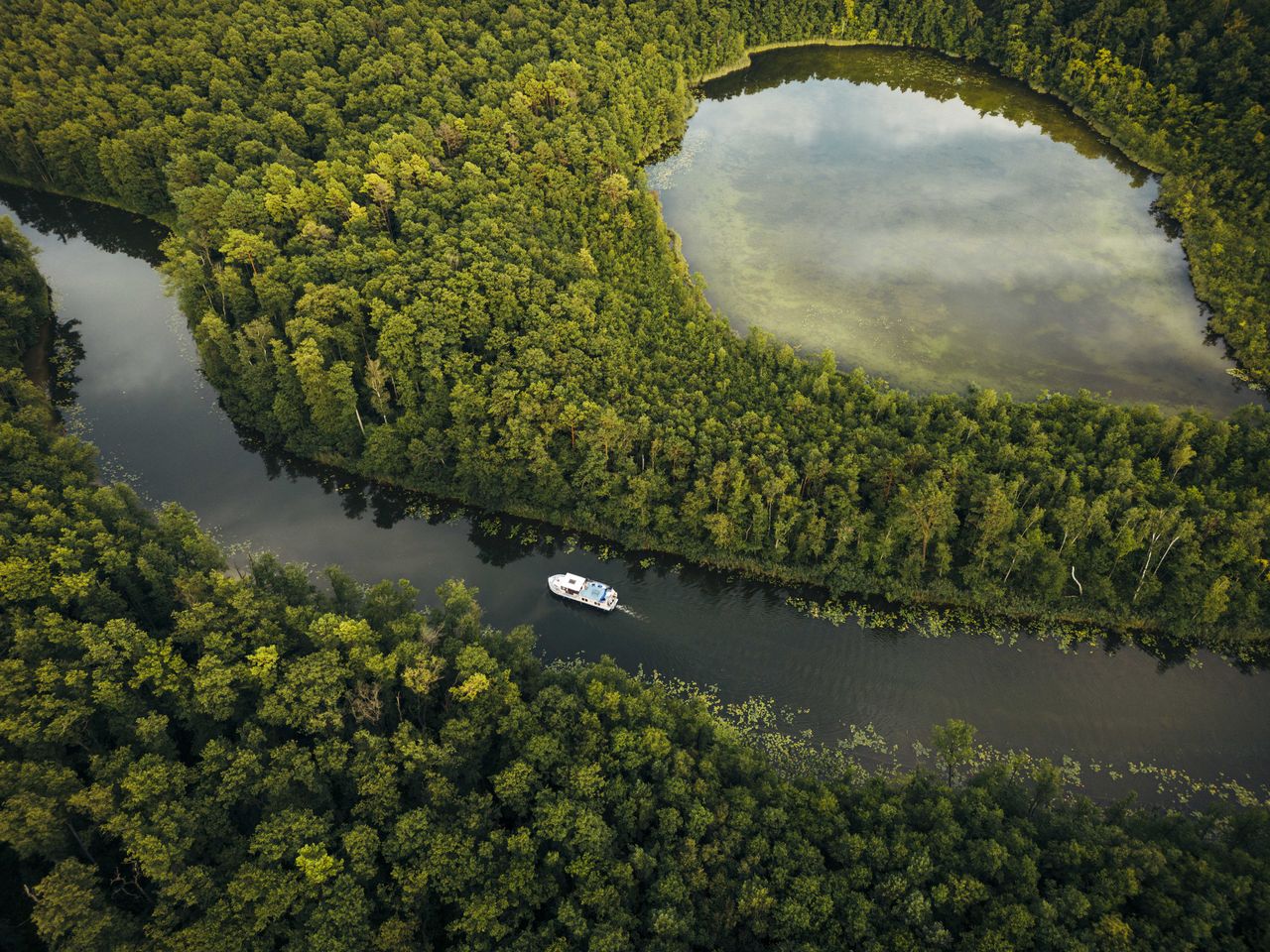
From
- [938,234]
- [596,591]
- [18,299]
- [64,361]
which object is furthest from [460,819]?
[938,234]

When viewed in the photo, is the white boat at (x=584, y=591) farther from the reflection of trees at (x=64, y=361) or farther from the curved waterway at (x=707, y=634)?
the reflection of trees at (x=64, y=361)

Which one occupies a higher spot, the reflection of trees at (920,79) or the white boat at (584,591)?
the reflection of trees at (920,79)

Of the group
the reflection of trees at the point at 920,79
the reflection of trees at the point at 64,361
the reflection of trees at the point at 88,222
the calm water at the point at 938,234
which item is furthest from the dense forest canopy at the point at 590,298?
the reflection of trees at the point at 64,361

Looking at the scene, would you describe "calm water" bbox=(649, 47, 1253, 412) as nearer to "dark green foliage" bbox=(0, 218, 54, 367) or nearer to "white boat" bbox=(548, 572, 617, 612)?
"white boat" bbox=(548, 572, 617, 612)

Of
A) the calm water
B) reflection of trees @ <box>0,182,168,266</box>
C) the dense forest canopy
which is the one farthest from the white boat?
reflection of trees @ <box>0,182,168,266</box>

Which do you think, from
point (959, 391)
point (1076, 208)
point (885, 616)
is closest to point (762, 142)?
point (1076, 208)

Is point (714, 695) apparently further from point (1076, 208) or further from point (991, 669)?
point (1076, 208)
